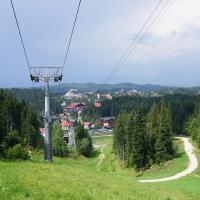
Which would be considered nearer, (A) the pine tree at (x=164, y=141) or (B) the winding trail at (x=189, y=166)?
(B) the winding trail at (x=189, y=166)

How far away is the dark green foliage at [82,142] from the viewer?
Result: 381 feet

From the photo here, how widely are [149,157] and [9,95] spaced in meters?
29.5

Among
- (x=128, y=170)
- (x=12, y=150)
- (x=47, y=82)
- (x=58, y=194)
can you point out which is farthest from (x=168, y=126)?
(x=58, y=194)

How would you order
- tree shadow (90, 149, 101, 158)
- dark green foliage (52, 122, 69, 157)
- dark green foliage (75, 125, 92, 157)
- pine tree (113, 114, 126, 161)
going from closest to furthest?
pine tree (113, 114, 126, 161) → dark green foliage (52, 122, 69, 157) → dark green foliage (75, 125, 92, 157) → tree shadow (90, 149, 101, 158)

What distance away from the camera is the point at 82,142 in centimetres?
11625

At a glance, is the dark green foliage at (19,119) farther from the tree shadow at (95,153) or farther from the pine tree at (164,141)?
the tree shadow at (95,153)

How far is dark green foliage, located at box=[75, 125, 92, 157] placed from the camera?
116000 millimetres

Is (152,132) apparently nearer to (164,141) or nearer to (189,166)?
(164,141)

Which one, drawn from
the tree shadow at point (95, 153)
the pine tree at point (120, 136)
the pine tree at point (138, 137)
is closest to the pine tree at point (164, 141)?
the pine tree at point (138, 137)

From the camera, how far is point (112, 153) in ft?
381

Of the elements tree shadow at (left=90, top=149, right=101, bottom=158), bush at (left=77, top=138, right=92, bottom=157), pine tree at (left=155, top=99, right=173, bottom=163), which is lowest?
tree shadow at (left=90, top=149, right=101, bottom=158)

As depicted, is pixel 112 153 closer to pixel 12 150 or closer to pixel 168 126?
pixel 168 126

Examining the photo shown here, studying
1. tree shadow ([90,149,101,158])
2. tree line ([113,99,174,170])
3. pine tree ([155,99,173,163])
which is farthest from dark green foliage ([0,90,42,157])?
tree shadow ([90,149,101,158])

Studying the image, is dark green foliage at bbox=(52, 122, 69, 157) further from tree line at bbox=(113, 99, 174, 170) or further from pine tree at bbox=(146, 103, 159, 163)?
pine tree at bbox=(146, 103, 159, 163)
